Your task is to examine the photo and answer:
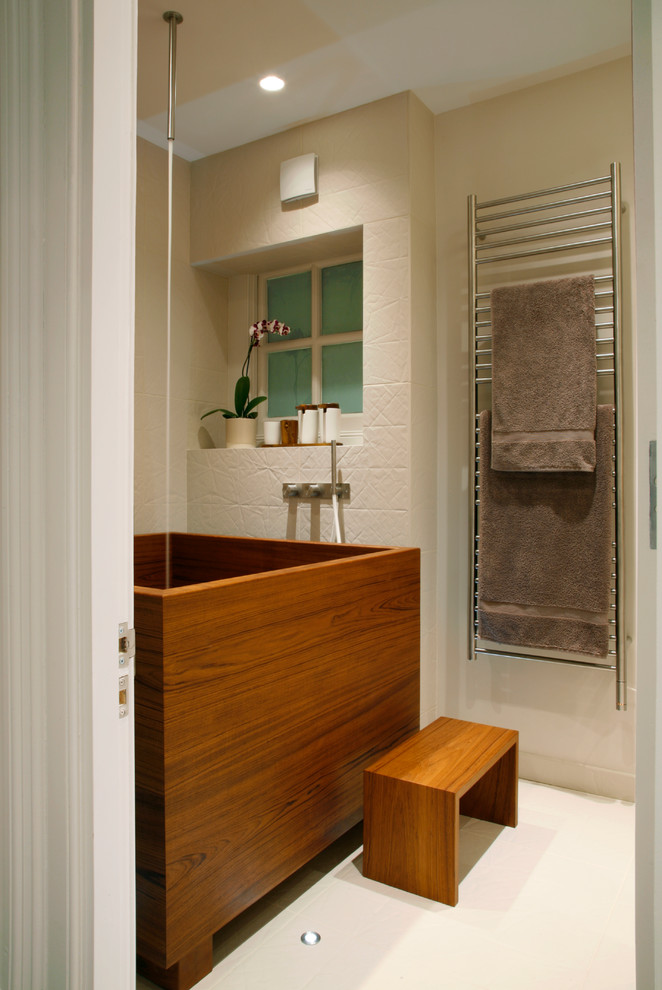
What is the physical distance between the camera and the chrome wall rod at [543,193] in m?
2.11

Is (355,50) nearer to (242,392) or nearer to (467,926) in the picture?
(242,392)

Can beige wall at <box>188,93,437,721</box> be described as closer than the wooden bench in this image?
No

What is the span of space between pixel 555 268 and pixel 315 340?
3.25 feet

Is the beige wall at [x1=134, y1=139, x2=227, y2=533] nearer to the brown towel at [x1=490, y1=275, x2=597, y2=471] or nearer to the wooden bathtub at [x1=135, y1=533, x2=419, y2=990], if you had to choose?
the wooden bathtub at [x1=135, y1=533, x2=419, y2=990]

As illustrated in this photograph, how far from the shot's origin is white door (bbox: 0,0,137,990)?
2.58 feet

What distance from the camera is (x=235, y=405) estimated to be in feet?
9.46

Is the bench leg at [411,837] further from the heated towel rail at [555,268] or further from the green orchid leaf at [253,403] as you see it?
the green orchid leaf at [253,403]

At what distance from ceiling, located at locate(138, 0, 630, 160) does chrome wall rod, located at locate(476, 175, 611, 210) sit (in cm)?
38

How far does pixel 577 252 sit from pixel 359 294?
851 millimetres

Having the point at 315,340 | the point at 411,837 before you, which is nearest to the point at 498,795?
the point at 411,837

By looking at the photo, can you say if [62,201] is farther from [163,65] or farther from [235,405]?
[235,405]

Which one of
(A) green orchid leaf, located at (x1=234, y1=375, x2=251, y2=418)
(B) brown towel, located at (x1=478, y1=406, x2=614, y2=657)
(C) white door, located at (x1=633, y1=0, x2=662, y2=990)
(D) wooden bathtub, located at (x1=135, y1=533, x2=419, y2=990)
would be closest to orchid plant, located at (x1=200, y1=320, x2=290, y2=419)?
(A) green orchid leaf, located at (x1=234, y1=375, x2=251, y2=418)

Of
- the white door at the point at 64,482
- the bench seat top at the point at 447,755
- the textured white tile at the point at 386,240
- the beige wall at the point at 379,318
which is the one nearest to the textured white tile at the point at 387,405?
the beige wall at the point at 379,318

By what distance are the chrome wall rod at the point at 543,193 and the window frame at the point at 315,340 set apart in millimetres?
580
